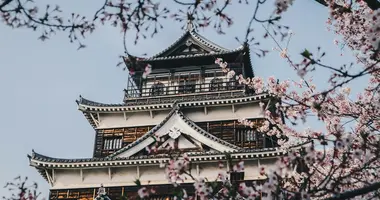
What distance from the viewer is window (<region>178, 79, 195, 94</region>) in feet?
80.0

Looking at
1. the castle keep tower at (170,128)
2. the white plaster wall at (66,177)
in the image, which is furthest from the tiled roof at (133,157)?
the white plaster wall at (66,177)

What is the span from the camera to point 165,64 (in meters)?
25.9

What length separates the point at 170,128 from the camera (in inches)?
844

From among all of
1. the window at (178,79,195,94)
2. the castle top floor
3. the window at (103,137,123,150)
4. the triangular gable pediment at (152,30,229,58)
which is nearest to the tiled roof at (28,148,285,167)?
the window at (103,137,123,150)

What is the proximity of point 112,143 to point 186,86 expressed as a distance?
15.3 feet

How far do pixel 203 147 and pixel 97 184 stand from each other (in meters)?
4.71

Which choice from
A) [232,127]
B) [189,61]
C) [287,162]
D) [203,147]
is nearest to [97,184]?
[203,147]

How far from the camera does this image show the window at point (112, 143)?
22.9 meters

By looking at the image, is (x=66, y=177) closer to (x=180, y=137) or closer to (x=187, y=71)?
(x=180, y=137)

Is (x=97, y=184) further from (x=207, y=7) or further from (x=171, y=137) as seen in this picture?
(x=207, y=7)

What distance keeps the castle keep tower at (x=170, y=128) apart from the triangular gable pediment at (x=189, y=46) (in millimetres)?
53

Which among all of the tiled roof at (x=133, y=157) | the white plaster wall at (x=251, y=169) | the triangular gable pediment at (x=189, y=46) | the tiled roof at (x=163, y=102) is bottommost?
the white plaster wall at (x=251, y=169)

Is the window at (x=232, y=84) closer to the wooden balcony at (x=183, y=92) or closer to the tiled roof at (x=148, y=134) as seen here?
the wooden balcony at (x=183, y=92)

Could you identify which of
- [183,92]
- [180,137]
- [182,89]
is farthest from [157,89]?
[180,137]
